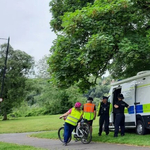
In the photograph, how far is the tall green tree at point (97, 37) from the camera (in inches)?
411

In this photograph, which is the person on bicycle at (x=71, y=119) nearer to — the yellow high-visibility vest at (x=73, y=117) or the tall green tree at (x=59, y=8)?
the yellow high-visibility vest at (x=73, y=117)

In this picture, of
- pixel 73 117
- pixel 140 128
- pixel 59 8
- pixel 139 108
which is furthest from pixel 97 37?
pixel 59 8

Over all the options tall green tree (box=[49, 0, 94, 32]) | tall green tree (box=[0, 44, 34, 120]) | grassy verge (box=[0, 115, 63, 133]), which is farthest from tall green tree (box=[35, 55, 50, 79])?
tall green tree (box=[49, 0, 94, 32])

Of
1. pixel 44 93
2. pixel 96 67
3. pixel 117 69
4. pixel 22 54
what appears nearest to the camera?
pixel 96 67

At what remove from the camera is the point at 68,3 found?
16203mm

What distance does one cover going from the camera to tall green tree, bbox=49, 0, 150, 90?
1044 centimetres

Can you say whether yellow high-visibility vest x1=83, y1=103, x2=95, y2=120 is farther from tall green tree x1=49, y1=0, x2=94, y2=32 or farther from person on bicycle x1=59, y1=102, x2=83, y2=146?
tall green tree x1=49, y1=0, x2=94, y2=32

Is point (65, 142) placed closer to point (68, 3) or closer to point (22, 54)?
point (68, 3)

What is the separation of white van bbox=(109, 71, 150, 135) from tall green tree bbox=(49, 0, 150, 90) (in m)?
1.20

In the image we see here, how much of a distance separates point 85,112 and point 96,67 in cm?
207

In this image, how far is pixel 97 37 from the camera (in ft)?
33.1

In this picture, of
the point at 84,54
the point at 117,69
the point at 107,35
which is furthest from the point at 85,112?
the point at 117,69

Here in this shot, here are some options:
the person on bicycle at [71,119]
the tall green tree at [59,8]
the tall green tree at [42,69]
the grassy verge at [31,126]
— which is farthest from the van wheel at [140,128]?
the tall green tree at [42,69]

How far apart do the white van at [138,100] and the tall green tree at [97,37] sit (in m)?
1.20
